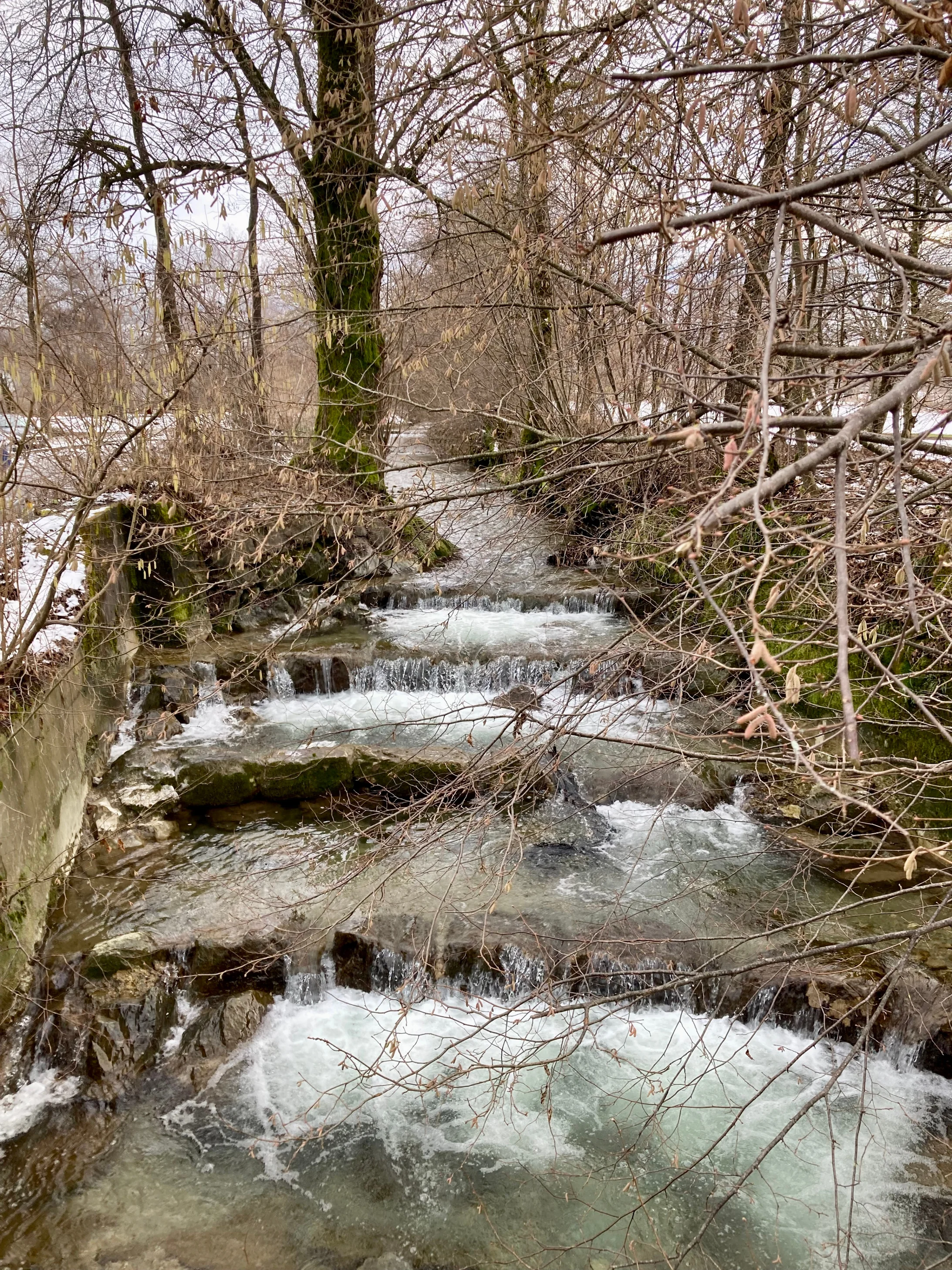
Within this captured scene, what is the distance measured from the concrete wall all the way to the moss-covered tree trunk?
2198 millimetres

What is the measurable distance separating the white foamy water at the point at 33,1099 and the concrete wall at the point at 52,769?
0.42 m

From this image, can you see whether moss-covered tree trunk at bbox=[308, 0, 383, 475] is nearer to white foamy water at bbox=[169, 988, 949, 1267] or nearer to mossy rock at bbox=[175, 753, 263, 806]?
mossy rock at bbox=[175, 753, 263, 806]

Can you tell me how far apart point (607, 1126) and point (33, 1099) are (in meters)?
3.34

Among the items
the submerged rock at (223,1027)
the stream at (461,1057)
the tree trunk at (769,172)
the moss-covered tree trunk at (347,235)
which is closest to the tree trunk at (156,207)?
the moss-covered tree trunk at (347,235)

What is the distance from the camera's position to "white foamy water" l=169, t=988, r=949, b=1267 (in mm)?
4137

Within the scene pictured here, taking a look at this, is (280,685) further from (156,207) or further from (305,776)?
(156,207)

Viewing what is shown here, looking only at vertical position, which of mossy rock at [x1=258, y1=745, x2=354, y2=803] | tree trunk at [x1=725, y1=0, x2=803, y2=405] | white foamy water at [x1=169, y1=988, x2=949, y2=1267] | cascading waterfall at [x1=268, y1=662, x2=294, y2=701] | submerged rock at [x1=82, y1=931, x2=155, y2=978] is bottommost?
white foamy water at [x1=169, y1=988, x2=949, y2=1267]

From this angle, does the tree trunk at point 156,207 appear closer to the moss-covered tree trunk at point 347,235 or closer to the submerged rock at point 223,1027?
the moss-covered tree trunk at point 347,235

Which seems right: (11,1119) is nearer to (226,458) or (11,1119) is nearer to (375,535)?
(226,458)

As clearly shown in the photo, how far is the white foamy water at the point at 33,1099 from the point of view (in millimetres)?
4578

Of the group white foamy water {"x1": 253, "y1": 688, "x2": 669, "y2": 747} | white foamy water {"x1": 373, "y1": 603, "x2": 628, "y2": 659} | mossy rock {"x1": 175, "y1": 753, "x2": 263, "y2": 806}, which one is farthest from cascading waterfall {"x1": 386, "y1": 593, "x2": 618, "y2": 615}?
mossy rock {"x1": 175, "y1": 753, "x2": 263, "y2": 806}

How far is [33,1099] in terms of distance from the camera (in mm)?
4758

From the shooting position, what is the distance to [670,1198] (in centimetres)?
430

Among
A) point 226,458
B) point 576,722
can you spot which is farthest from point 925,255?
point 576,722
